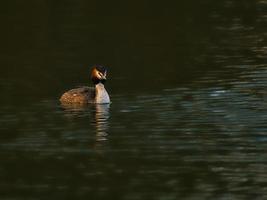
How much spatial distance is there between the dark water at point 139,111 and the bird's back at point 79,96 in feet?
0.85

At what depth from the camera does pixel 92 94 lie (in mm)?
28281

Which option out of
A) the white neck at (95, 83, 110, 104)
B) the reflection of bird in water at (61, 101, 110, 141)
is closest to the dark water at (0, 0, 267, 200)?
the reflection of bird in water at (61, 101, 110, 141)

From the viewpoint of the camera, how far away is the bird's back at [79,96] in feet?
91.5

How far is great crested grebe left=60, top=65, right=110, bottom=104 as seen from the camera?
2761 cm

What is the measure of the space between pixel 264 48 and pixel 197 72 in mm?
4926

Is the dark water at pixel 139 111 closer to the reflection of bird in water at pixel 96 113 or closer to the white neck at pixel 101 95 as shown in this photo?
the reflection of bird in water at pixel 96 113

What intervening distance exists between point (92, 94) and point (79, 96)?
1.11 ft

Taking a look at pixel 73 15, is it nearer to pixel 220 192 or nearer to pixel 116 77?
pixel 116 77

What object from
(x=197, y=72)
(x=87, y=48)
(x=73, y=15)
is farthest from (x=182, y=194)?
(x=73, y=15)

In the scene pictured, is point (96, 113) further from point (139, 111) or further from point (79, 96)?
point (79, 96)

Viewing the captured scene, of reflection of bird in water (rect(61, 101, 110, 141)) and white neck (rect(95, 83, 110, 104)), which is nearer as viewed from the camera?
reflection of bird in water (rect(61, 101, 110, 141))

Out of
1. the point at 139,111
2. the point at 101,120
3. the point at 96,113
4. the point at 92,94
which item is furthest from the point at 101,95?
the point at 101,120

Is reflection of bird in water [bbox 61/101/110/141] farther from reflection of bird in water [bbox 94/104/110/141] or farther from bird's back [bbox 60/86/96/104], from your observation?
bird's back [bbox 60/86/96/104]

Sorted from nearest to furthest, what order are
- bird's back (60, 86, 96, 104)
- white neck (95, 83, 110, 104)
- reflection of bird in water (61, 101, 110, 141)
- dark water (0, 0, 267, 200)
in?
1. dark water (0, 0, 267, 200)
2. reflection of bird in water (61, 101, 110, 141)
3. white neck (95, 83, 110, 104)
4. bird's back (60, 86, 96, 104)
